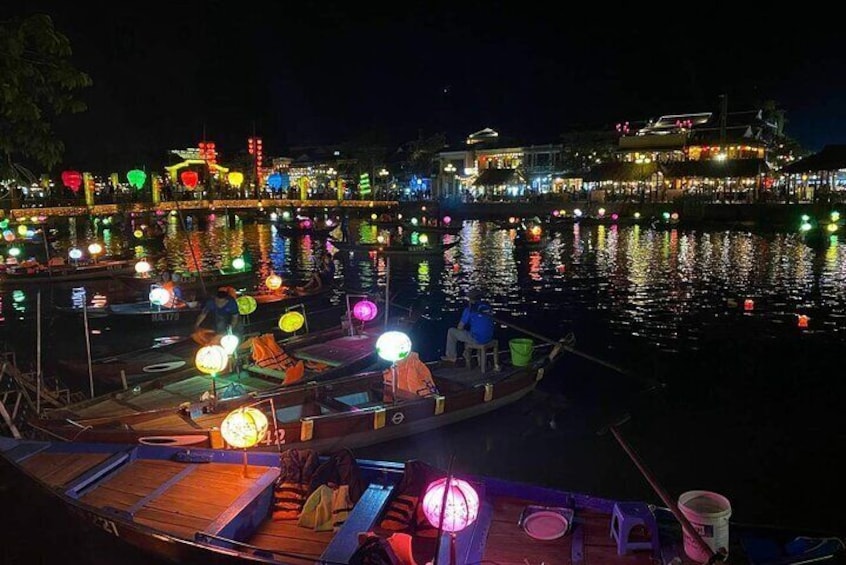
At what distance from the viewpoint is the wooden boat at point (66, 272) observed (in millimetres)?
32281

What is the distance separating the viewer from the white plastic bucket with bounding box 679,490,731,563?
648cm

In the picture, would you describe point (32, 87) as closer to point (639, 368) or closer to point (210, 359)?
point (210, 359)

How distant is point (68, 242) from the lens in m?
57.4

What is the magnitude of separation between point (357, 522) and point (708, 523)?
4.03 m

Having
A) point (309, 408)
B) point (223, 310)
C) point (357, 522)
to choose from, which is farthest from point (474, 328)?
point (357, 522)

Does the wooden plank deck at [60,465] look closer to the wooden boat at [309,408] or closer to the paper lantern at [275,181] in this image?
the wooden boat at [309,408]

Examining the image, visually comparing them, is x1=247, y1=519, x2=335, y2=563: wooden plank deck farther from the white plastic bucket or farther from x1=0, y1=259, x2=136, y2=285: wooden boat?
x1=0, y1=259, x2=136, y2=285: wooden boat

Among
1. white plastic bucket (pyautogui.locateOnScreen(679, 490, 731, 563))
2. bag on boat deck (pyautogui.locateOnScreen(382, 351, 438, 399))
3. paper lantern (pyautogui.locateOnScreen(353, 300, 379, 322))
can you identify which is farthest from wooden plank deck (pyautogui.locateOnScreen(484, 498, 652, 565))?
paper lantern (pyautogui.locateOnScreen(353, 300, 379, 322))

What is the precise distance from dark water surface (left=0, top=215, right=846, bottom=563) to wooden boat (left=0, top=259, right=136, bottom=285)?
0.75 meters

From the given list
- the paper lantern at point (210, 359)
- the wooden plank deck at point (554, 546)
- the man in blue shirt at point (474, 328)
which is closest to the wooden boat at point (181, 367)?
the paper lantern at point (210, 359)

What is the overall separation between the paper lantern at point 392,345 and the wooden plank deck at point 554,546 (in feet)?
16.3

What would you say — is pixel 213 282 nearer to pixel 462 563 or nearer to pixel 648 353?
pixel 648 353

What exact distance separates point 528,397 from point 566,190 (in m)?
70.1

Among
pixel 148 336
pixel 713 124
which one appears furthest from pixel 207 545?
pixel 713 124
